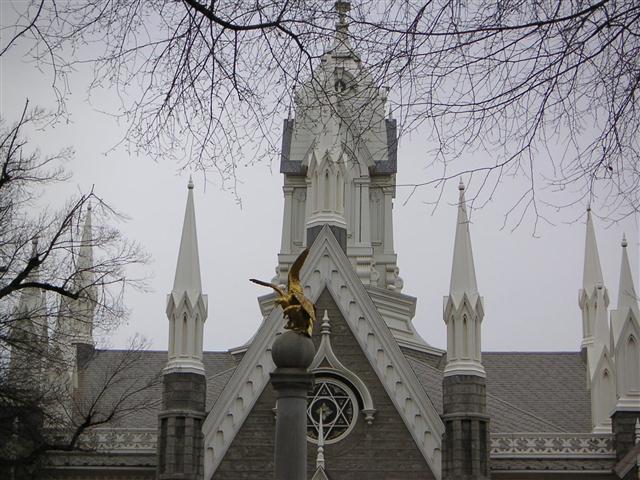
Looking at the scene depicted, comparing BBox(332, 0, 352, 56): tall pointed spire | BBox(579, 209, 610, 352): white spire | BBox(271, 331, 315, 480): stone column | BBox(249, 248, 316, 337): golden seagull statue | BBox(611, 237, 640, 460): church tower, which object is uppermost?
BBox(579, 209, 610, 352): white spire

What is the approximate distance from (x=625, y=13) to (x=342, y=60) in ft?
10.5

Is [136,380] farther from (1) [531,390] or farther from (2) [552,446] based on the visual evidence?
(2) [552,446]

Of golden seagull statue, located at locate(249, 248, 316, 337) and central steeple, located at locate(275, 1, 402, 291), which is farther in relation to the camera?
central steeple, located at locate(275, 1, 402, 291)

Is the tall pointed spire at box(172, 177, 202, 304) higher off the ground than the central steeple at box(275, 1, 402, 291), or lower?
lower

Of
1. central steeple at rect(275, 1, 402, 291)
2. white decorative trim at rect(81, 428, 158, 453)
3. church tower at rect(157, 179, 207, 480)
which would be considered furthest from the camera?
central steeple at rect(275, 1, 402, 291)

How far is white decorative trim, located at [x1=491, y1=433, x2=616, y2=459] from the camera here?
120ft

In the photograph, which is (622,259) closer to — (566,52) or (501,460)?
(501,460)

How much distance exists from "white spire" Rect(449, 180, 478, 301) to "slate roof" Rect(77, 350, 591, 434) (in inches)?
156

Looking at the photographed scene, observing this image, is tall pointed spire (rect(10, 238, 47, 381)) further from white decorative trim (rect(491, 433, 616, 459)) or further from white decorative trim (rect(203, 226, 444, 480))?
white decorative trim (rect(491, 433, 616, 459))

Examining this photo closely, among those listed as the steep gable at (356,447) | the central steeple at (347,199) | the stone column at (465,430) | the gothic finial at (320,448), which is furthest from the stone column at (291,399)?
the central steeple at (347,199)

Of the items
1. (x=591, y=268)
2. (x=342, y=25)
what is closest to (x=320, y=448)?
(x=591, y=268)

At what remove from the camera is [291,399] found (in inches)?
793

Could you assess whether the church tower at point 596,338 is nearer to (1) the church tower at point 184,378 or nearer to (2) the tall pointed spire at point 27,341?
(1) the church tower at point 184,378

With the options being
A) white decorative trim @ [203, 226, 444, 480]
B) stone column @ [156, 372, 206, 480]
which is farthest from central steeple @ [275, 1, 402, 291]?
stone column @ [156, 372, 206, 480]
